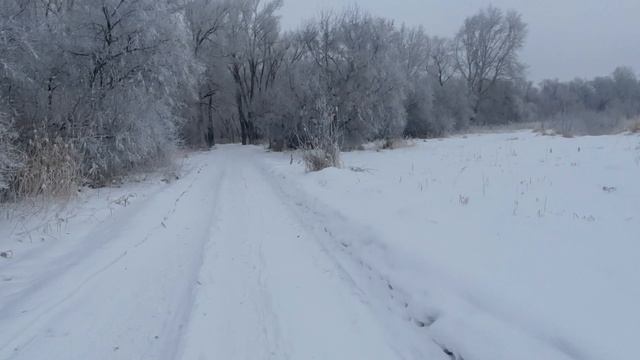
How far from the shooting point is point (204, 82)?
28.9 meters

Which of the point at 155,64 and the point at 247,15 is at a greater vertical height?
the point at 247,15

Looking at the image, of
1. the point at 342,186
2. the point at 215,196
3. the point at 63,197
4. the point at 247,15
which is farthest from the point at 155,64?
the point at 247,15

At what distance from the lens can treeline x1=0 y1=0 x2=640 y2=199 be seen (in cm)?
909

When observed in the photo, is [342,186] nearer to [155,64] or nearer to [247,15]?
[155,64]

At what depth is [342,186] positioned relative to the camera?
8.73m

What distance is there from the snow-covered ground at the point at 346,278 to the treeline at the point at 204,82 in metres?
2.55

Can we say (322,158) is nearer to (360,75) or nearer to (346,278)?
(346,278)

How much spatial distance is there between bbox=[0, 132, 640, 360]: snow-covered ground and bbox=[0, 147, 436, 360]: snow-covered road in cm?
2

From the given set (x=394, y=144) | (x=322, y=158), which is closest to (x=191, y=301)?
(x=322, y=158)

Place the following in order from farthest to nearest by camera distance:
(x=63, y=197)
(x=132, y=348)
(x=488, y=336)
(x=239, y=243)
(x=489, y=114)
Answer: (x=489, y=114) → (x=63, y=197) → (x=239, y=243) → (x=132, y=348) → (x=488, y=336)

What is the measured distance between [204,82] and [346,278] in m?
27.1

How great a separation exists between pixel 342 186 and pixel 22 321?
20.2 feet

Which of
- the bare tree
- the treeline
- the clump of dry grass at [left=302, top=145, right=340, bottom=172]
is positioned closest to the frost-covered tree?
the treeline

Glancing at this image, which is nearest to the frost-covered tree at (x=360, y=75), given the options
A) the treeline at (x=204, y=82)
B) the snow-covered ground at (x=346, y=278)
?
the treeline at (x=204, y=82)
